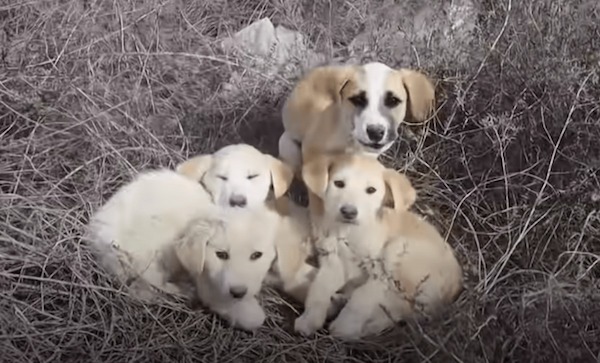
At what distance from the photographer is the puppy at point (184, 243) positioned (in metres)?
0.89

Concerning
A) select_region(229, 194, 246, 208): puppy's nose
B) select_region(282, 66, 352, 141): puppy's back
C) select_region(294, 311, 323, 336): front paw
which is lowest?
select_region(294, 311, 323, 336): front paw

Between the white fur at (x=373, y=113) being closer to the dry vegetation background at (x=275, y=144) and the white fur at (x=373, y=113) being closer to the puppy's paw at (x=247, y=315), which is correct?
the dry vegetation background at (x=275, y=144)

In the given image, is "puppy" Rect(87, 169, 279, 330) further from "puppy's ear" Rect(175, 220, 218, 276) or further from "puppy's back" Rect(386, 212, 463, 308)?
"puppy's back" Rect(386, 212, 463, 308)

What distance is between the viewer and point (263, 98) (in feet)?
3.20

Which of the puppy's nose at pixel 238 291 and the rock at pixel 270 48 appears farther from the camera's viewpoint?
the rock at pixel 270 48

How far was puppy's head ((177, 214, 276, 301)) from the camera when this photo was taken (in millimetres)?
884

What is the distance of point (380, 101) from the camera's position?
3.04 ft

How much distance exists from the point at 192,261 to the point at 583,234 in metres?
0.33

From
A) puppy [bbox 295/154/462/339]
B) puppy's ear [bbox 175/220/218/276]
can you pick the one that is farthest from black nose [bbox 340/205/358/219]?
puppy's ear [bbox 175/220/218/276]

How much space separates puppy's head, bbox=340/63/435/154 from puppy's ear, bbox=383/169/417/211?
0.08 feet

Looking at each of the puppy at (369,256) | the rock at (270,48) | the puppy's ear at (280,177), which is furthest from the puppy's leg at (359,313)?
the rock at (270,48)

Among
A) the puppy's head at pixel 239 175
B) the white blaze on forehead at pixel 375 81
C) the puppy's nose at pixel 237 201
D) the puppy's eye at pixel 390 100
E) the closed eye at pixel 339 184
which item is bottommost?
the puppy's nose at pixel 237 201

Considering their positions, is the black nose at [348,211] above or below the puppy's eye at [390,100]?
below

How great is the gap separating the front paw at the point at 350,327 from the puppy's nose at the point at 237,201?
12 centimetres
